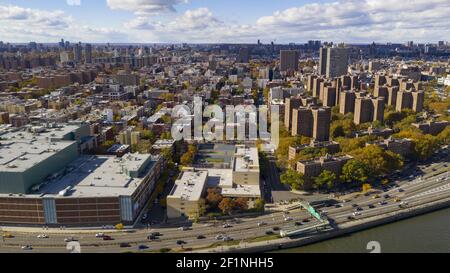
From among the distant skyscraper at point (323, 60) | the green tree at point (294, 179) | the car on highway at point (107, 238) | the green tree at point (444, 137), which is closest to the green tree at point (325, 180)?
the green tree at point (294, 179)

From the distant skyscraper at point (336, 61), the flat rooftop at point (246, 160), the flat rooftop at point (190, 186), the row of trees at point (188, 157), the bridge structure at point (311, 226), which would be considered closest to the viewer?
the bridge structure at point (311, 226)

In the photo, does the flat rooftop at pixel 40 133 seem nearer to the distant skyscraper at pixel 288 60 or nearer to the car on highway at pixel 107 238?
the car on highway at pixel 107 238

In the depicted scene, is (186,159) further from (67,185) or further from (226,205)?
(67,185)

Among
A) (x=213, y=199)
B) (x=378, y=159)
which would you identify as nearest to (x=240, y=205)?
(x=213, y=199)

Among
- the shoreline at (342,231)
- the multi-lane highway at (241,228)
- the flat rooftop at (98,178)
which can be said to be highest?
the flat rooftop at (98,178)

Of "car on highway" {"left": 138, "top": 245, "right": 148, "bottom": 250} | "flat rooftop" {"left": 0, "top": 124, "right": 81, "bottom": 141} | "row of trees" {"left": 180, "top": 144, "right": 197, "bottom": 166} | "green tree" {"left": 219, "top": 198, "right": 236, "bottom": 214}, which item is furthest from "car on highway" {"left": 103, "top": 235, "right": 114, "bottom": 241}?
"row of trees" {"left": 180, "top": 144, "right": 197, "bottom": 166}

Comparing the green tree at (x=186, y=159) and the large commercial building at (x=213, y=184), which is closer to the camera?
the large commercial building at (x=213, y=184)

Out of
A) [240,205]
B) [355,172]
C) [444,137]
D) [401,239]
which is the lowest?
[401,239]

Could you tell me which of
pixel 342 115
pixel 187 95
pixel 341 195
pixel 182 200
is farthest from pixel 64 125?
pixel 342 115
